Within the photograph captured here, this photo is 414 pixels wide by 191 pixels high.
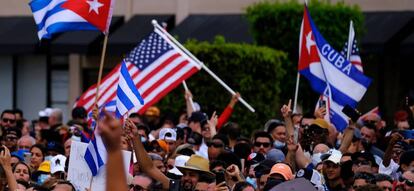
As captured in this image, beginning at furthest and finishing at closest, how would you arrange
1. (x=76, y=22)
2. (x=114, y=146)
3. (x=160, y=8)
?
(x=160, y=8)
(x=76, y=22)
(x=114, y=146)

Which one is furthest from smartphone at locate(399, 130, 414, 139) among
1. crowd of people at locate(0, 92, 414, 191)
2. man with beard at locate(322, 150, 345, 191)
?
man with beard at locate(322, 150, 345, 191)

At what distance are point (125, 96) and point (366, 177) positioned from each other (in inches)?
106

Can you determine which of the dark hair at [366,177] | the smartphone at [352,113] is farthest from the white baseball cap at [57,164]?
the dark hair at [366,177]

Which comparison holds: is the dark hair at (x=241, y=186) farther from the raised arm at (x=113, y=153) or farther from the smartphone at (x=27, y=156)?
the raised arm at (x=113, y=153)

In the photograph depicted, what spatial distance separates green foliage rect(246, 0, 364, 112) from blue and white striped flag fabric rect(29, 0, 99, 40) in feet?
37.1

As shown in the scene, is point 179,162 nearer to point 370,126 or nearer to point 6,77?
point 370,126

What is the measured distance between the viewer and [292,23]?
27562mm

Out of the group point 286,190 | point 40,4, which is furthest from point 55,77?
point 286,190

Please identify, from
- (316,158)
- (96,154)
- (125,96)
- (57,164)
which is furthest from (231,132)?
(96,154)

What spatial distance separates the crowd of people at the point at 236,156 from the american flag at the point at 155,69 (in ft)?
1.36

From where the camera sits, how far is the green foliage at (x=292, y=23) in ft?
90.5

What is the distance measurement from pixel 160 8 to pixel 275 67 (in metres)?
8.00

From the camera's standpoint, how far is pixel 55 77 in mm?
34031

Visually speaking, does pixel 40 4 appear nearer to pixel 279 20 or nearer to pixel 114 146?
pixel 114 146
